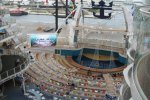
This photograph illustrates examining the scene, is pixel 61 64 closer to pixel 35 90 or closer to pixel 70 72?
pixel 70 72

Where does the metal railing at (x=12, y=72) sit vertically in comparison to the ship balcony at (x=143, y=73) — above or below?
below

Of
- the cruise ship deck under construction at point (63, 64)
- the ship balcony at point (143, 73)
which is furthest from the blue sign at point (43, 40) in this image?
the ship balcony at point (143, 73)

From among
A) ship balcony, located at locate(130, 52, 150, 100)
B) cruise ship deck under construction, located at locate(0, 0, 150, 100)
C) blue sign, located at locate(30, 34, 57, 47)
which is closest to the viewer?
ship balcony, located at locate(130, 52, 150, 100)

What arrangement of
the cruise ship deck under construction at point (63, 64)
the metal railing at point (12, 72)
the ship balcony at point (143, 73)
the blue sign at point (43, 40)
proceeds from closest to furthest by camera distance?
1. the ship balcony at point (143, 73)
2. the metal railing at point (12, 72)
3. the cruise ship deck under construction at point (63, 64)
4. the blue sign at point (43, 40)

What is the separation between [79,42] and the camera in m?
30.0

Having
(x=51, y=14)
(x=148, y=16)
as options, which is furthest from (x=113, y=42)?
(x=51, y=14)

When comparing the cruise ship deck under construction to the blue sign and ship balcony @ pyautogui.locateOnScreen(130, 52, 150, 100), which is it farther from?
ship balcony @ pyautogui.locateOnScreen(130, 52, 150, 100)

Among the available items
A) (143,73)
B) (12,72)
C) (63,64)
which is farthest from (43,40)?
(143,73)

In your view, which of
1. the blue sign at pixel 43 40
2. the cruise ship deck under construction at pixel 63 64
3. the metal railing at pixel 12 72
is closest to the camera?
the metal railing at pixel 12 72

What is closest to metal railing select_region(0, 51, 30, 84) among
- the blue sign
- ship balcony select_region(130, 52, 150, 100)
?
the blue sign

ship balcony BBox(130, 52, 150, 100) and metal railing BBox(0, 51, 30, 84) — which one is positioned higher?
ship balcony BBox(130, 52, 150, 100)

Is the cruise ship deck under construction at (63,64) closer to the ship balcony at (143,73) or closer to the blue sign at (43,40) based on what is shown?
the blue sign at (43,40)

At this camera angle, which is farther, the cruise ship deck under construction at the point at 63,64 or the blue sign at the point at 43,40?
the blue sign at the point at 43,40

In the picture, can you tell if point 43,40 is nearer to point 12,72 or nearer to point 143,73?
point 12,72
